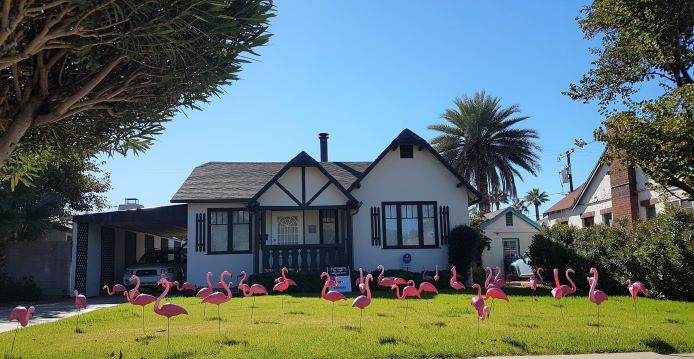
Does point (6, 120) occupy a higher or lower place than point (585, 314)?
higher

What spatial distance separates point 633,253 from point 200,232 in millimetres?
13446

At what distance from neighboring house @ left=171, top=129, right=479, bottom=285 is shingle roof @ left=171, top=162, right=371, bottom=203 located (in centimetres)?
7

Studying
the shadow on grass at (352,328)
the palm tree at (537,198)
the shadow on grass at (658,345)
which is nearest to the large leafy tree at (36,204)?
the shadow on grass at (352,328)

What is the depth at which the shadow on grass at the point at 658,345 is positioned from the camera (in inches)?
305

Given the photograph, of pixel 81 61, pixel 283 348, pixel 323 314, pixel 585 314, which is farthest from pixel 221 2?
pixel 585 314

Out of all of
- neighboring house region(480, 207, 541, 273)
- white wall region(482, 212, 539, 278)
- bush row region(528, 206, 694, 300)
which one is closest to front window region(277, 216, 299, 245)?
bush row region(528, 206, 694, 300)

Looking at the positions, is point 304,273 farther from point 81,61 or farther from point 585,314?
point 81,61

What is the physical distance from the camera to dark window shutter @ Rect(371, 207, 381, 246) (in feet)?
66.2

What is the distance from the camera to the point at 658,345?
795 cm

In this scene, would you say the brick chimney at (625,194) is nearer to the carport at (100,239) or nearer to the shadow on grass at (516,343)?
the shadow on grass at (516,343)

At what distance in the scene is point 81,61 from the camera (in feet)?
21.6

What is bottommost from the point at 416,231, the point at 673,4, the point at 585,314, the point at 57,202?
the point at 585,314

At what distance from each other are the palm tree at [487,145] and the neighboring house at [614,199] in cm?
331

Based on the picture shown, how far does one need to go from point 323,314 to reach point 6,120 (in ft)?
22.0
